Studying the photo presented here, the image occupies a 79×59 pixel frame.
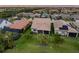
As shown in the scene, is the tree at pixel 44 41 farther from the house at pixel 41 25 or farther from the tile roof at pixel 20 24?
the tile roof at pixel 20 24

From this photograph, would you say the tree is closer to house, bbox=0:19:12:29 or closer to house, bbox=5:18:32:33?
house, bbox=5:18:32:33

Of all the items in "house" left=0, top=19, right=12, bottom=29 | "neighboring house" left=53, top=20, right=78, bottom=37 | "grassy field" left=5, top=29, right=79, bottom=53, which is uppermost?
"house" left=0, top=19, right=12, bottom=29

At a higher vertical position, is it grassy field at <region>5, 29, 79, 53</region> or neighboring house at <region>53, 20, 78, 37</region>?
neighboring house at <region>53, 20, 78, 37</region>

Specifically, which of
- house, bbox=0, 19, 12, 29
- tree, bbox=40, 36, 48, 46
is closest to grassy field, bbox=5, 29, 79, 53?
tree, bbox=40, 36, 48, 46

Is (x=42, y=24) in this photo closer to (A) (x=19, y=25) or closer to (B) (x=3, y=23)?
(A) (x=19, y=25)
